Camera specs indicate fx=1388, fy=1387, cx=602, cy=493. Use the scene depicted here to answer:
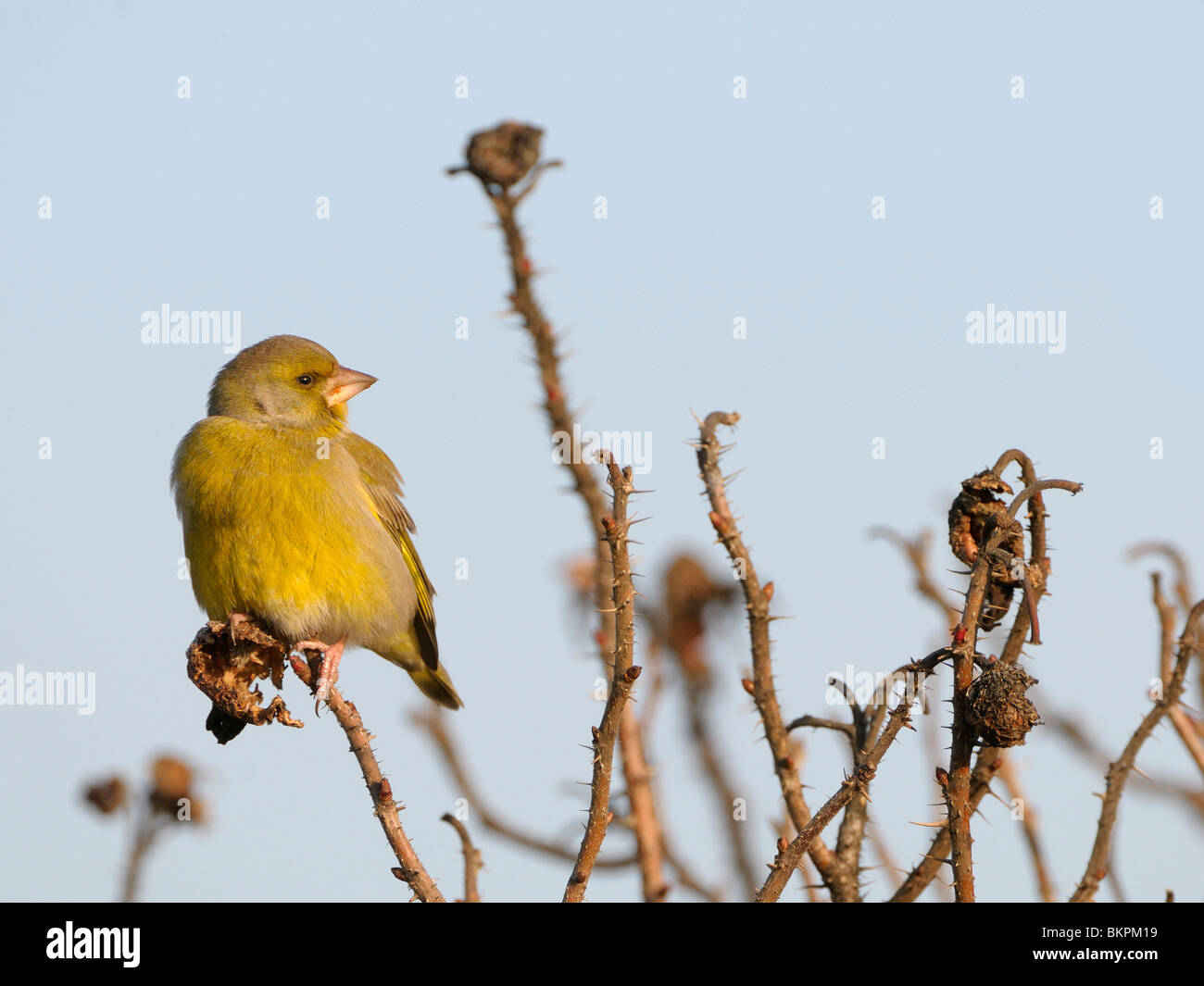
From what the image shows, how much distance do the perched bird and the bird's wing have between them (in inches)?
0.5

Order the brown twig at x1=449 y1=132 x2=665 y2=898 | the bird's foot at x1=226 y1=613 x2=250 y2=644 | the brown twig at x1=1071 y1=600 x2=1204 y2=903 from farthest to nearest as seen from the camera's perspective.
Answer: the bird's foot at x1=226 y1=613 x2=250 y2=644 < the brown twig at x1=449 y1=132 x2=665 y2=898 < the brown twig at x1=1071 y1=600 x2=1204 y2=903

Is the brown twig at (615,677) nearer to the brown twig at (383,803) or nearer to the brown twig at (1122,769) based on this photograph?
the brown twig at (383,803)

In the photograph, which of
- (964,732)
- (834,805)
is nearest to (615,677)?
(834,805)

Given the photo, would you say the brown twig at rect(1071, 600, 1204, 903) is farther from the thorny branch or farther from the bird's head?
the bird's head

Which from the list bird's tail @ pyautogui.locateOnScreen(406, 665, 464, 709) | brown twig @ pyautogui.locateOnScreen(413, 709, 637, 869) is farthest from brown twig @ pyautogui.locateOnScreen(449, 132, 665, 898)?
bird's tail @ pyautogui.locateOnScreen(406, 665, 464, 709)

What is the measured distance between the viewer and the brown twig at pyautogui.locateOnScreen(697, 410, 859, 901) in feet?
14.3

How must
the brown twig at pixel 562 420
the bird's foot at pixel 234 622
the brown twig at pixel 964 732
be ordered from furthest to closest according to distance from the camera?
the bird's foot at pixel 234 622 < the brown twig at pixel 562 420 < the brown twig at pixel 964 732

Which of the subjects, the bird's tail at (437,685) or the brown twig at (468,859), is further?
the bird's tail at (437,685)

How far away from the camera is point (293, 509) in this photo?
6.07m

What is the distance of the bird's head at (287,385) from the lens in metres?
6.51

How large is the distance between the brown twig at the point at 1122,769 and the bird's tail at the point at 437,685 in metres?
4.06

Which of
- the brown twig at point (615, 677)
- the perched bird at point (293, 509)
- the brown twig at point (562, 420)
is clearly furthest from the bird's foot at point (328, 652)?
the brown twig at point (615, 677)
